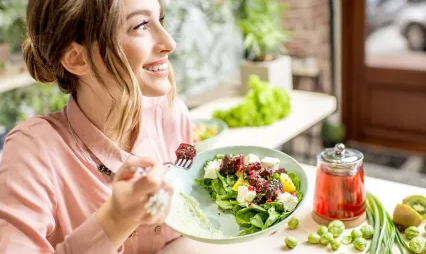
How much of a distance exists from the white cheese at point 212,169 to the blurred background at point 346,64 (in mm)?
1786

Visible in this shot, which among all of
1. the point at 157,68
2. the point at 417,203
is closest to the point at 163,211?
the point at 157,68

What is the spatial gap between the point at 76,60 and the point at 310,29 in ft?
10.2

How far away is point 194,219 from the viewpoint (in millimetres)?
→ 1190

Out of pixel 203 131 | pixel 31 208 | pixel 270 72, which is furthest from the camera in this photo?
pixel 270 72

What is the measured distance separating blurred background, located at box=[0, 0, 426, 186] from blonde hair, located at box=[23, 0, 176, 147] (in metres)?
2.00

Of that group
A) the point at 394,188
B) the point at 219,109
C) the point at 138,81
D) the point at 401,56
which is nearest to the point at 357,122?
the point at 401,56

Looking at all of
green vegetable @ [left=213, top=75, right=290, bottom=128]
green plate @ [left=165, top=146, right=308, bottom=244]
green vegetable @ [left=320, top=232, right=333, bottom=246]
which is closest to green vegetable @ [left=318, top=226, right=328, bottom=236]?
green vegetable @ [left=320, top=232, right=333, bottom=246]

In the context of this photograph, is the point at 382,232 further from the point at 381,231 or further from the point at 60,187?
the point at 60,187

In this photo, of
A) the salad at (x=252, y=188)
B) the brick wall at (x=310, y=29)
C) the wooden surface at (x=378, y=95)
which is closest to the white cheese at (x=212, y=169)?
the salad at (x=252, y=188)

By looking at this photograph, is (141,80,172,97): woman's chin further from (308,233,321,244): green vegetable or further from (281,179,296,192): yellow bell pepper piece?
(308,233,321,244): green vegetable

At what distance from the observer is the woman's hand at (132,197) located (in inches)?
33.7

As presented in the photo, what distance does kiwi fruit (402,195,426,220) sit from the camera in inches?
50.4

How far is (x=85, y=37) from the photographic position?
106 cm

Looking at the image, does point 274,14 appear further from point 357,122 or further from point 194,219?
point 194,219
